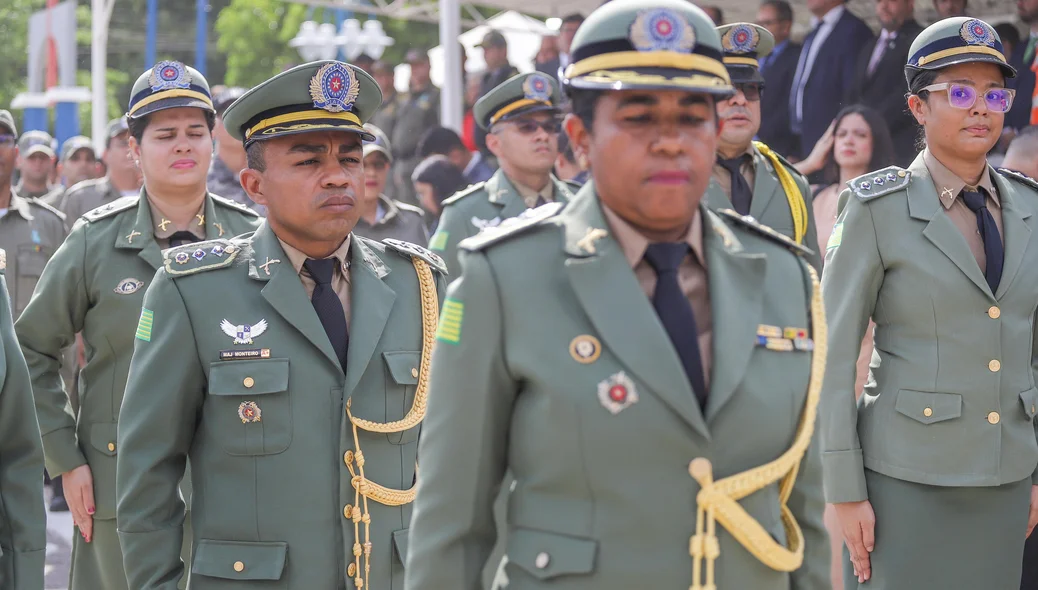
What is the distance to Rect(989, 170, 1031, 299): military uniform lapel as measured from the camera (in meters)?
5.00

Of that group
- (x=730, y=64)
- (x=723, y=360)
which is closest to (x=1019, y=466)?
(x=730, y=64)

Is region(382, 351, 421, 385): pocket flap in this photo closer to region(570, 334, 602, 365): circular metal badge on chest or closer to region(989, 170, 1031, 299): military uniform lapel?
region(570, 334, 602, 365): circular metal badge on chest

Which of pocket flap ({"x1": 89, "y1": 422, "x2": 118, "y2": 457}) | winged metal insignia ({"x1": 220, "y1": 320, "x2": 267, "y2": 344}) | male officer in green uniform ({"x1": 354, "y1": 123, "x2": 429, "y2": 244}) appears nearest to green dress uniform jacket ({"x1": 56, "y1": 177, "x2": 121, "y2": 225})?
male officer in green uniform ({"x1": 354, "y1": 123, "x2": 429, "y2": 244})

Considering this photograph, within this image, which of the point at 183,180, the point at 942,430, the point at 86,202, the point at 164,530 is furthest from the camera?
the point at 86,202

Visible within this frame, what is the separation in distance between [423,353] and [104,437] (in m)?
1.86

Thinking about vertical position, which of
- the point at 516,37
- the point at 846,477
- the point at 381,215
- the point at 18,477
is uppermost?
the point at 516,37

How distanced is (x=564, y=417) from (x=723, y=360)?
33 centimetres

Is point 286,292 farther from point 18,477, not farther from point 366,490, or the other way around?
point 18,477

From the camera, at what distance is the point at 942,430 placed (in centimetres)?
504

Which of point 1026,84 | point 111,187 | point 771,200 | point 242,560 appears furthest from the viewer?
point 111,187

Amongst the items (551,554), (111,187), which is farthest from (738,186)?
(111,187)

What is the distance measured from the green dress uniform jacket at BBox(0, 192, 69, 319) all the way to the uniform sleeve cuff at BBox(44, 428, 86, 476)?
15.6 feet

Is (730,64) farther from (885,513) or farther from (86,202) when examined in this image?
(86,202)

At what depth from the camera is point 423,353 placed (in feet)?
14.3
